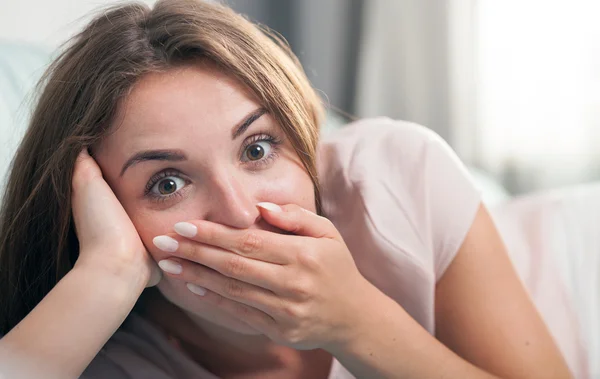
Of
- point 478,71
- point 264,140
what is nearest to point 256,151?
point 264,140

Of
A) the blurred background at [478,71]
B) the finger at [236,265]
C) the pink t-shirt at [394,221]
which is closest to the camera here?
the finger at [236,265]

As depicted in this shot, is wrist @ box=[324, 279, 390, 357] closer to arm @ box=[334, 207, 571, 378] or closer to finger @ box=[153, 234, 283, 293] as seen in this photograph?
arm @ box=[334, 207, 571, 378]

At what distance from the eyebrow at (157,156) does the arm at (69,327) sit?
0.14m

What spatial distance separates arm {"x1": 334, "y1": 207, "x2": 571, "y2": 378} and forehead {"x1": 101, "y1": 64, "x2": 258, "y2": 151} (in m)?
0.31

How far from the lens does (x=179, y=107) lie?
31.4 inches

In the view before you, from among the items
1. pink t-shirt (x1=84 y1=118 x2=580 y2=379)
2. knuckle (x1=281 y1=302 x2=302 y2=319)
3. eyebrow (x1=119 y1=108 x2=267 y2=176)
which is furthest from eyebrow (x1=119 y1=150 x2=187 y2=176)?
pink t-shirt (x1=84 y1=118 x2=580 y2=379)

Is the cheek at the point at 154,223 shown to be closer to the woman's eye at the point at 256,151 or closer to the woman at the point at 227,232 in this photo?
the woman at the point at 227,232

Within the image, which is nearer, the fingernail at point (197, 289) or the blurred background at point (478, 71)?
the fingernail at point (197, 289)

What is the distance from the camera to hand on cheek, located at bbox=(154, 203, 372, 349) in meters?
0.76

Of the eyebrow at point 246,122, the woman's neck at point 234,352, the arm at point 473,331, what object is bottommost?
the woman's neck at point 234,352

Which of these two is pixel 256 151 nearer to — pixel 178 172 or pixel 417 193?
pixel 178 172

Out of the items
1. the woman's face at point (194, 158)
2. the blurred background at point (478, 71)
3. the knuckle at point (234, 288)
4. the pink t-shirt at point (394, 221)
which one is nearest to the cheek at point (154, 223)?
the woman's face at point (194, 158)

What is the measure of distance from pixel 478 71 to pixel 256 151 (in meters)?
1.35

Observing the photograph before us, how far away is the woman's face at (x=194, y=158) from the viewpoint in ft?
2.60
